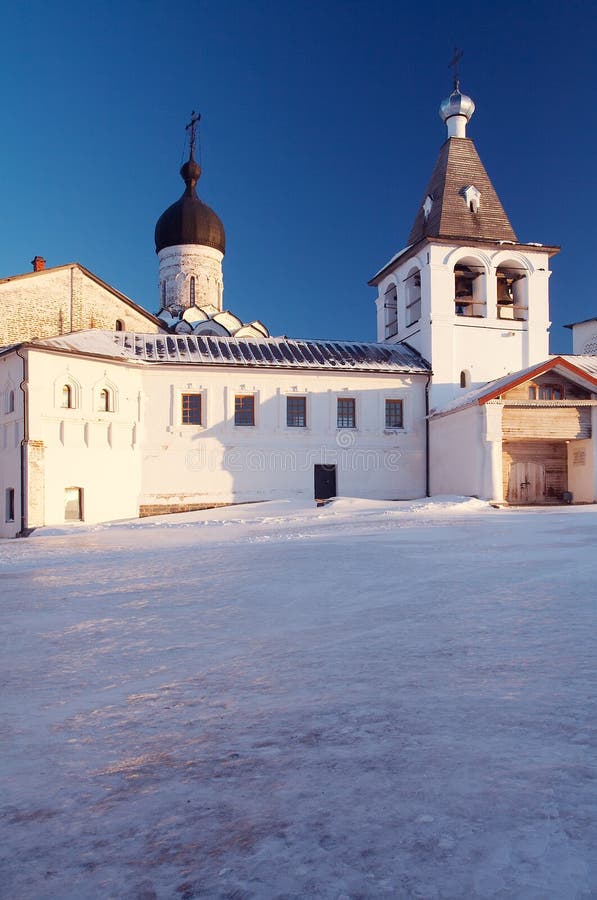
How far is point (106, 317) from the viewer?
2970 cm

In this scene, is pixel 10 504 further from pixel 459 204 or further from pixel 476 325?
pixel 459 204

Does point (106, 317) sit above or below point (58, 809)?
above

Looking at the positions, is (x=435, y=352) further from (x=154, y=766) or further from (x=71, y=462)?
(x=154, y=766)

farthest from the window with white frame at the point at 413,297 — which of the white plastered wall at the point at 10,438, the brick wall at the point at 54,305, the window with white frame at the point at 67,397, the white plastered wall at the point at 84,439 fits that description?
the white plastered wall at the point at 10,438

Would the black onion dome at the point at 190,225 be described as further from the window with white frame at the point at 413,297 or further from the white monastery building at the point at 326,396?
the window with white frame at the point at 413,297

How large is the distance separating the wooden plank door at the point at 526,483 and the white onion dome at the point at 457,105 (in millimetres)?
15484

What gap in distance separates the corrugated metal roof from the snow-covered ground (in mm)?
18009

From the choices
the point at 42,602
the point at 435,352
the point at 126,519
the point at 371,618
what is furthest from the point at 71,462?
the point at 371,618

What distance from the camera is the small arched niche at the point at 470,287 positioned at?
2764cm

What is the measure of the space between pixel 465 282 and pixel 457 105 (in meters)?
7.86

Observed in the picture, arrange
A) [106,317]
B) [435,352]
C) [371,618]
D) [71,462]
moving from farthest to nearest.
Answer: [106,317] < [435,352] < [71,462] < [371,618]

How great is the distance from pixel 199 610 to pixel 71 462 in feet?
56.0

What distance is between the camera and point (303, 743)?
2967mm

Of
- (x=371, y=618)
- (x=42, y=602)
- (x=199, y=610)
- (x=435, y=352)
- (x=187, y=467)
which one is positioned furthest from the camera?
(x=435, y=352)
